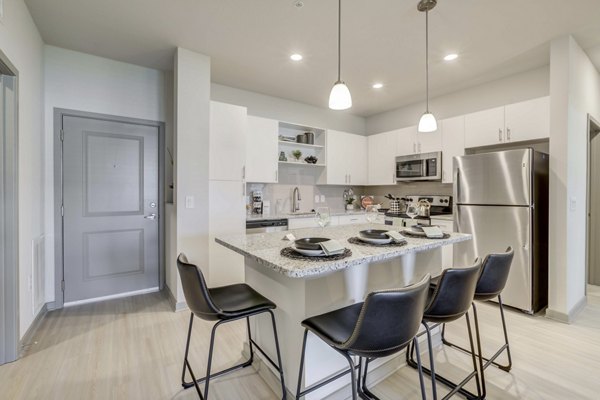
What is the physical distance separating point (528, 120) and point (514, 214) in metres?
1.10

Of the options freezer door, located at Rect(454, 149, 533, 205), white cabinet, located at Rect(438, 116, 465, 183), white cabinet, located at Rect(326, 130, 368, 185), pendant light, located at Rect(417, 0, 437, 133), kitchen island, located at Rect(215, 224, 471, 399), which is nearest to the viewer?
kitchen island, located at Rect(215, 224, 471, 399)

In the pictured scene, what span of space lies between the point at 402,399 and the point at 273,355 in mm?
795

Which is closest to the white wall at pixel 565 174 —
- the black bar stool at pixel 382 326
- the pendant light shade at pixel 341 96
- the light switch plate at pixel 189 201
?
the pendant light shade at pixel 341 96

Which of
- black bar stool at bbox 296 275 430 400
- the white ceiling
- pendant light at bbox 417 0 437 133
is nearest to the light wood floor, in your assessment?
black bar stool at bbox 296 275 430 400

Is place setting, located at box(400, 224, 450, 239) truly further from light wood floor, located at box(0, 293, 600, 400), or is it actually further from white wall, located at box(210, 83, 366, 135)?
white wall, located at box(210, 83, 366, 135)

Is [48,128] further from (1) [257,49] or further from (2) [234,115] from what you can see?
(1) [257,49]

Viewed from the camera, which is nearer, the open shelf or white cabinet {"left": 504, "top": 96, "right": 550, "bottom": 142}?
white cabinet {"left": 504, "top": 96, "right": 550, "bottom": 142}

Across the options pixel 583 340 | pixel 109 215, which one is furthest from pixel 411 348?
pixel 109 215

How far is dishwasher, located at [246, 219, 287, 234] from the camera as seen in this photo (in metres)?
3.53

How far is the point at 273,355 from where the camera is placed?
1.81 meters

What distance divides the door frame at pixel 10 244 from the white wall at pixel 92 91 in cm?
96

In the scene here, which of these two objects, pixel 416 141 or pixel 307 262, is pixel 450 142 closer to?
pixel 416 141

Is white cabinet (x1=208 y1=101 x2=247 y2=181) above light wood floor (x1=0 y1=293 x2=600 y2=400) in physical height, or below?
above

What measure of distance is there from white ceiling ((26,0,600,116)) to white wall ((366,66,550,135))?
0.17 m
